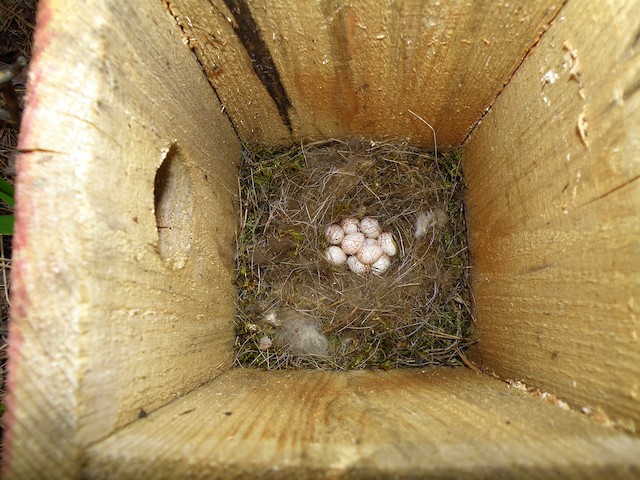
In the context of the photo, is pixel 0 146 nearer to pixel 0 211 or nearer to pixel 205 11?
pixel 0 211

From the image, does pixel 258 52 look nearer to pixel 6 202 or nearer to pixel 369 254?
pixel 369 254

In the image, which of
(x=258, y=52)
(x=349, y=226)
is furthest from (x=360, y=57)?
(x=349, y=226)

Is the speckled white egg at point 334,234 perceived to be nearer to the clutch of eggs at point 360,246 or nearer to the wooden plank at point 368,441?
the clutch of eggs at point 360,246

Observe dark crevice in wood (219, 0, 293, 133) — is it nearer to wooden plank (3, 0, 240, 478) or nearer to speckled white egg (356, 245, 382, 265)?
wooden plank (3, 0, 240, 478)

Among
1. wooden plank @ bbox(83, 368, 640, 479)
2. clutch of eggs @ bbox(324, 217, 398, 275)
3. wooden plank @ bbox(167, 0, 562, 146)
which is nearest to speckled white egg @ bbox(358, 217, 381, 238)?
clutch of eggs @ bbox(324, 217, 398, 275)

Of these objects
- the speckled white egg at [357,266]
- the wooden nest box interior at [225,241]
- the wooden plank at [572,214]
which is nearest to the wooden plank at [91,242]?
the wooden nest box interior at [225,241]

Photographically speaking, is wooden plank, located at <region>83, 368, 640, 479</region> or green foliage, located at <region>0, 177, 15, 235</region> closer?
wooden plank, located at <region>83, 368, 640, 479</region>
